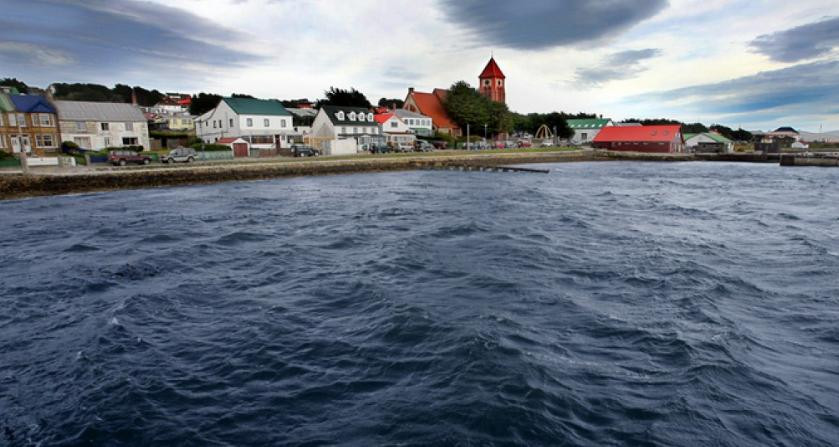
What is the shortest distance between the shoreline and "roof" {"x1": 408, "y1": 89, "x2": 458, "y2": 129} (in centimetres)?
2721

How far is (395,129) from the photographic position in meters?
88.5

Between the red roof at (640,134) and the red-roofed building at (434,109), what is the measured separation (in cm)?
3081

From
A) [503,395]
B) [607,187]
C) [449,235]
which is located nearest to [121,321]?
[503,395]

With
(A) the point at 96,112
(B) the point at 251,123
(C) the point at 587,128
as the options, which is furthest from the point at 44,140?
(C) the point at 587,128

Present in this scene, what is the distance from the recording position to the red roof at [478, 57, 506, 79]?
118281mm

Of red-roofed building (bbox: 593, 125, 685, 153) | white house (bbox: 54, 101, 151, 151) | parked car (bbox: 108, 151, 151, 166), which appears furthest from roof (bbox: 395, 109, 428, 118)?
parked car (bbox: 108, 151, 151, 166)

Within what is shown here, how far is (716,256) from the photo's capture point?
60.6 feet

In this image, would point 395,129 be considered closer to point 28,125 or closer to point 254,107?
point 254,107

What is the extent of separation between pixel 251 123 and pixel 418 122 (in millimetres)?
35718

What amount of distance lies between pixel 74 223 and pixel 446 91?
95056mm

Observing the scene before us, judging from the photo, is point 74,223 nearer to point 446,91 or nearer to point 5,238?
point 5,238

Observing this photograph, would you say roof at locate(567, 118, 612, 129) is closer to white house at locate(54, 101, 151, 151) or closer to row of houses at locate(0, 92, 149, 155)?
white house at locate(54, 101, 151, 151)

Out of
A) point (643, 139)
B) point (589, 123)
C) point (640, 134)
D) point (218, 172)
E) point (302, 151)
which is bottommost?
point (218, 172)

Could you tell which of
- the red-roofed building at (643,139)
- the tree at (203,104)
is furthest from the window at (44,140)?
the red-roofed building at (643,139)
